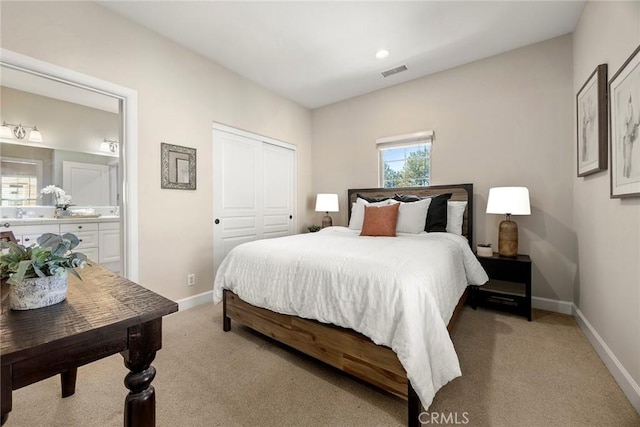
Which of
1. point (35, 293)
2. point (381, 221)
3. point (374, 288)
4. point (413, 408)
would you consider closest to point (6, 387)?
point (35, 293)

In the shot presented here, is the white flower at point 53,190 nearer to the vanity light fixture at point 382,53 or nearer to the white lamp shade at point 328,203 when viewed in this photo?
the white lamp shade at point 328,203

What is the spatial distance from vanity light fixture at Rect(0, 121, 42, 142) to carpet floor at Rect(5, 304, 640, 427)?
10.2 feet

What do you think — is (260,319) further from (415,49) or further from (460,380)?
(415,49)

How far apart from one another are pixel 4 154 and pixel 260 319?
3.76 m

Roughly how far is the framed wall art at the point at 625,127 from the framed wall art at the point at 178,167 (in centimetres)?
346

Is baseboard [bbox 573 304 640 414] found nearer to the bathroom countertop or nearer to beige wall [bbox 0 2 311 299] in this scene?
beige wall [bbox 0 2 311 299]

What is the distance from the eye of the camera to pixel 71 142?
366 centimetres

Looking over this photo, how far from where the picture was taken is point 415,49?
289 cm

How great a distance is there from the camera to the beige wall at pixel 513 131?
2.69 m

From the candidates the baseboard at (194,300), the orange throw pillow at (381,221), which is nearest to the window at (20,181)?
the baseboard at (194,300)

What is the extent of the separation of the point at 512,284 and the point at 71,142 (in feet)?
19.3

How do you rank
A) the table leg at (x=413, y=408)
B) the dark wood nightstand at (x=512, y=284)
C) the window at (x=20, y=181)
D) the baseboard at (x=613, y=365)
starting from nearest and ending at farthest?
1. the table leg at (x=413, y=408)
2. the baseboard at (x=613, y=365)
3. the dark wood nightstand at (x=512, y=284)
4. the window at (x=20, y=181)

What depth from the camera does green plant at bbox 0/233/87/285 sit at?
795 mm

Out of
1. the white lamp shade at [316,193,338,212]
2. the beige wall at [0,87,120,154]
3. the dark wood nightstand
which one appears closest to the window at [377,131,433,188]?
the white lamp shade at [316,193,338,212]
